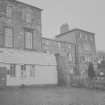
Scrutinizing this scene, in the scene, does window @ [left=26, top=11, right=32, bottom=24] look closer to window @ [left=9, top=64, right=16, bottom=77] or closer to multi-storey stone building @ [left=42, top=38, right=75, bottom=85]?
multi-storey stone building @ [left=42, top=38, right=75, bottom=85]

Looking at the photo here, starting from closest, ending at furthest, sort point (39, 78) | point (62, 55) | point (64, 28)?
point (39, 78) < point (62, 55) < point (64, 28)

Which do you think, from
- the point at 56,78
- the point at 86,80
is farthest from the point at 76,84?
the point at 56,78

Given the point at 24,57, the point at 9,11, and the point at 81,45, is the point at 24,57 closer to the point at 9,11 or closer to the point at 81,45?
the point at 9,11

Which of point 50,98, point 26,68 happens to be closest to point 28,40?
point 26,68

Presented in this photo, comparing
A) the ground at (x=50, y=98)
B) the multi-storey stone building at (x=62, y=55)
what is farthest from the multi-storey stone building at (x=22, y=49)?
the ground at (x=50, y=98)

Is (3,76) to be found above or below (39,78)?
above

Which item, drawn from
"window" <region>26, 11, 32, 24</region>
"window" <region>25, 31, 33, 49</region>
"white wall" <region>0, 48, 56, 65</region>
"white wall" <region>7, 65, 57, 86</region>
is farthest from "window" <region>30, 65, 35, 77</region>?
"window" <region>26, 11, 32, 24</region>

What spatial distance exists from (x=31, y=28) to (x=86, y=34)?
1806 centimetres

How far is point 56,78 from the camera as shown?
22594 mm

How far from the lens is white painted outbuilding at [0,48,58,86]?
1780 centimetres

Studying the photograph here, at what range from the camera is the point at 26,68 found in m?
19.7

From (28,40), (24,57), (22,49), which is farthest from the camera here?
(28,40)

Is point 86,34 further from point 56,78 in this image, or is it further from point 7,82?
point 7,82

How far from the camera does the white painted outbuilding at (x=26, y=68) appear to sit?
17797 mm
